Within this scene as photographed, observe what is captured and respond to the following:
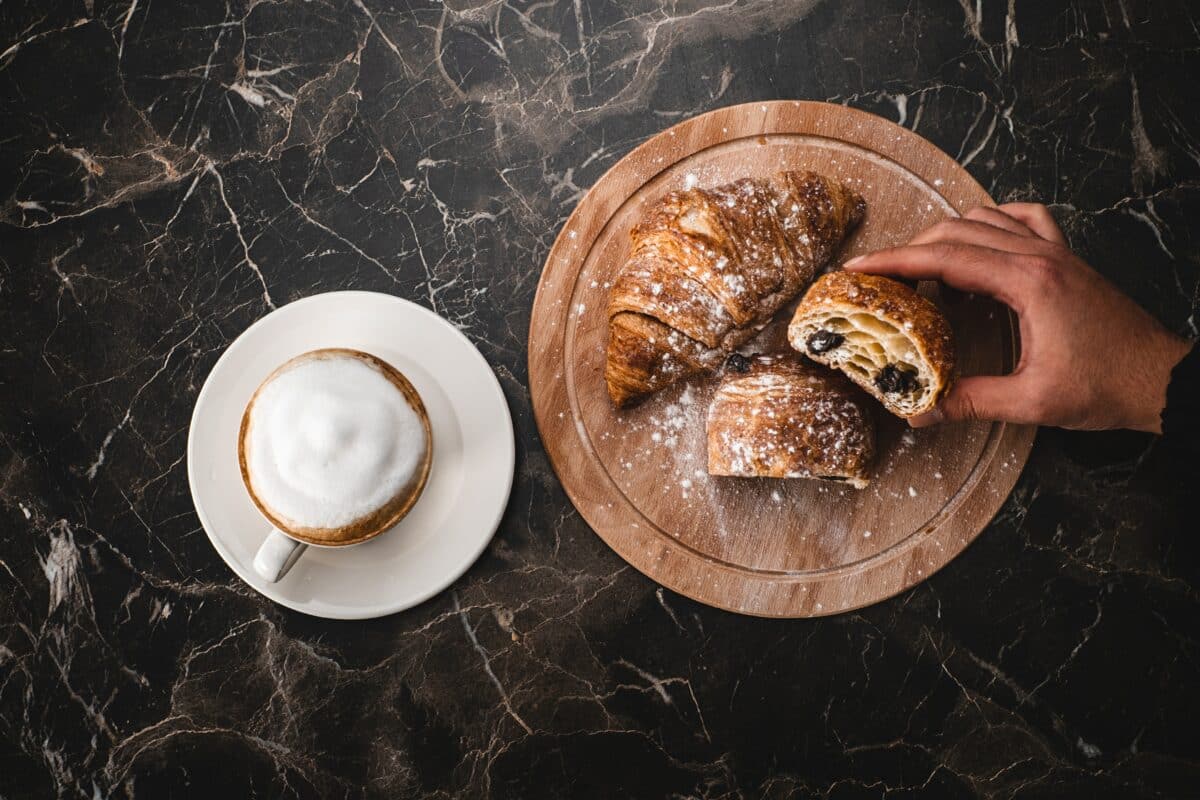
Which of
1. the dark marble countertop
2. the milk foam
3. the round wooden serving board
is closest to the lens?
the milk foam

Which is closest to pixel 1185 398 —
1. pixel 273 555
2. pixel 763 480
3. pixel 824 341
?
pixel 824 341

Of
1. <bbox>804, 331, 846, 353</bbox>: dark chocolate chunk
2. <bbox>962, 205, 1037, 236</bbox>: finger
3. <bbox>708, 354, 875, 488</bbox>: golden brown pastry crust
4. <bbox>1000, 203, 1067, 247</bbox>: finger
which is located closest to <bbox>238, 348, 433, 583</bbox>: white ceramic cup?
<bbox>708, 354, 875, 488</bbox>: golden brown pastry crust

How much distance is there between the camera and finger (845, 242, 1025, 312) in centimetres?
156

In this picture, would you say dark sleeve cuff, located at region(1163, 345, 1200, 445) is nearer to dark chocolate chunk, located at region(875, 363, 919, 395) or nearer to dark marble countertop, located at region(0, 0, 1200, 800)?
dark marble countertop, located at region(0, 0, 1200, 800)

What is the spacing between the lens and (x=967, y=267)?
1562 mm

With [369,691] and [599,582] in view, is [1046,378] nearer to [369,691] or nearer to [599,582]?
[599,582]

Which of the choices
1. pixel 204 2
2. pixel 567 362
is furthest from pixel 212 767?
pixel 204 2

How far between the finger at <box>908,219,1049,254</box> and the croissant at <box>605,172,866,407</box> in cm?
18

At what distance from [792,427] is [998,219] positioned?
0.64 meters

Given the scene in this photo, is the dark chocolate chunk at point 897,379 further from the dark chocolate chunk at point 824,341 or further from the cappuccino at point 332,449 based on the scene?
the cappuccino at point 332,449

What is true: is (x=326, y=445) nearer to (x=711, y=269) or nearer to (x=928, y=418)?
(x=711, y=269)

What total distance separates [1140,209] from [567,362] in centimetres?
139

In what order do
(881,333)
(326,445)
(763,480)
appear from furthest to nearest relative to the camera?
(763,480) < (881,333) < (326,445)

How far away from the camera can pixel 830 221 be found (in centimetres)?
163
